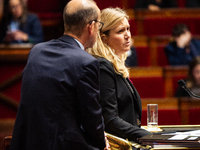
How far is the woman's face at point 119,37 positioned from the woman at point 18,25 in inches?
60.6

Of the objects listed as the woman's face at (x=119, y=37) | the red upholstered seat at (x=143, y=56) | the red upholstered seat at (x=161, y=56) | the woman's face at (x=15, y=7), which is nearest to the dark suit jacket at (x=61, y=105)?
the woman's face at (x=119, y=37)

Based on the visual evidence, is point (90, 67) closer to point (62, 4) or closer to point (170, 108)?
point (170, 108)

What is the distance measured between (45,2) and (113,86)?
2.72m

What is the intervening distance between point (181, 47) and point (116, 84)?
2.08 m

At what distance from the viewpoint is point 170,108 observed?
7.84 feet

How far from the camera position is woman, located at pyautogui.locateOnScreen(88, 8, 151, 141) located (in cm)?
112

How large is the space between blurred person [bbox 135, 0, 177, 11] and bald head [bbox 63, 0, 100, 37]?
8.81 ft

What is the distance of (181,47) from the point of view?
3.12m

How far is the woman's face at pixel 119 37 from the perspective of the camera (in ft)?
4.24

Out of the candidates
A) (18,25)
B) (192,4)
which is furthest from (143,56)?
(18,25)

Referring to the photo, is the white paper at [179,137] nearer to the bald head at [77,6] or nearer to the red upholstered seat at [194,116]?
the bald head at [77,6]

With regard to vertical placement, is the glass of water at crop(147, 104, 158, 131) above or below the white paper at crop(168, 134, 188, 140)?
below

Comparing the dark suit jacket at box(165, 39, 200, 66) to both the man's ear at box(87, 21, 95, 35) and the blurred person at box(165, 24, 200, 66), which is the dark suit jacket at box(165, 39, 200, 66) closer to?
the blurred person at box(165, 24, 200, 66)

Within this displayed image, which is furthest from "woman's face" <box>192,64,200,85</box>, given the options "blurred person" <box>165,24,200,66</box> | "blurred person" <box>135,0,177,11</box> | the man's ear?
the man's ear
